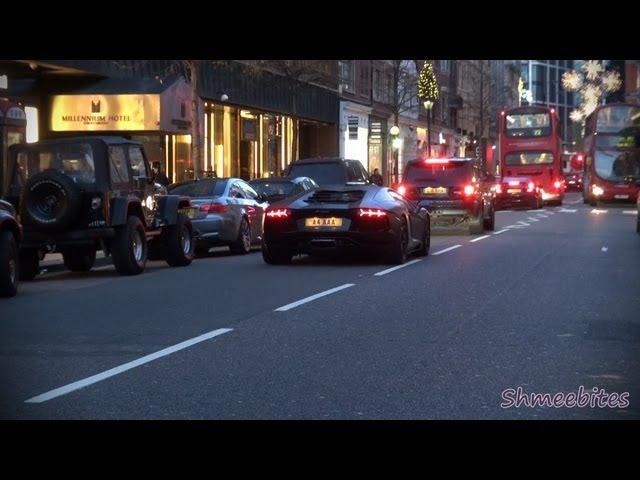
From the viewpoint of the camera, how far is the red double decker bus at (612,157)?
5516 cm

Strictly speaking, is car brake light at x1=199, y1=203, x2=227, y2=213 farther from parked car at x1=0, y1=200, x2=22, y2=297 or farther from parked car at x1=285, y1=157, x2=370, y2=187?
parked car at x1=0, y1=200, x2=22, y2=297

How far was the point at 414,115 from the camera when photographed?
80.4m

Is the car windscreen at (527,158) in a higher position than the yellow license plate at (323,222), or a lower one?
higher

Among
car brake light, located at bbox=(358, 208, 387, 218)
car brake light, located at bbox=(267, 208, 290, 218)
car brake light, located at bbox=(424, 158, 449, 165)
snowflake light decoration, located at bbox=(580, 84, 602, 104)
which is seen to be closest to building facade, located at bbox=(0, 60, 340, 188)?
car brake light, located at bbox=(424, 158, 449, 165)

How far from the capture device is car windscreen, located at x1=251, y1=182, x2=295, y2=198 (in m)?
25.7

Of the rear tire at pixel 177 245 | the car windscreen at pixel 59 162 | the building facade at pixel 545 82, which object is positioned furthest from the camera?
the building facade at pixel 545 82

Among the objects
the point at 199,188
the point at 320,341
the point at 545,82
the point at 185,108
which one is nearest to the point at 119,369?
the point at 320,341

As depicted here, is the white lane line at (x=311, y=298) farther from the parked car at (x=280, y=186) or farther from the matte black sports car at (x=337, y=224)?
the parked car at (x=280, y=186)

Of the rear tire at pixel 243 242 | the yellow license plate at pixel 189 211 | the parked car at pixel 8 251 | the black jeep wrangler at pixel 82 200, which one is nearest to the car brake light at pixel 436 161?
the rear tire at pixel 243 242

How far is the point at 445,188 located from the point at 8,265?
46.9 feet

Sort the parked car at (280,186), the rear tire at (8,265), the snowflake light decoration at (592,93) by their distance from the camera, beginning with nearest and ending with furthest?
the rear tire at (8,265), the parked car at (280,186), the snowflake light decoration at (592,93)

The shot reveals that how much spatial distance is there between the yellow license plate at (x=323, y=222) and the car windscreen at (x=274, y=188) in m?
6.77

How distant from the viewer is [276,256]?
19.3m

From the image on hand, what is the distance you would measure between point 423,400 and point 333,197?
11172 millimetres
